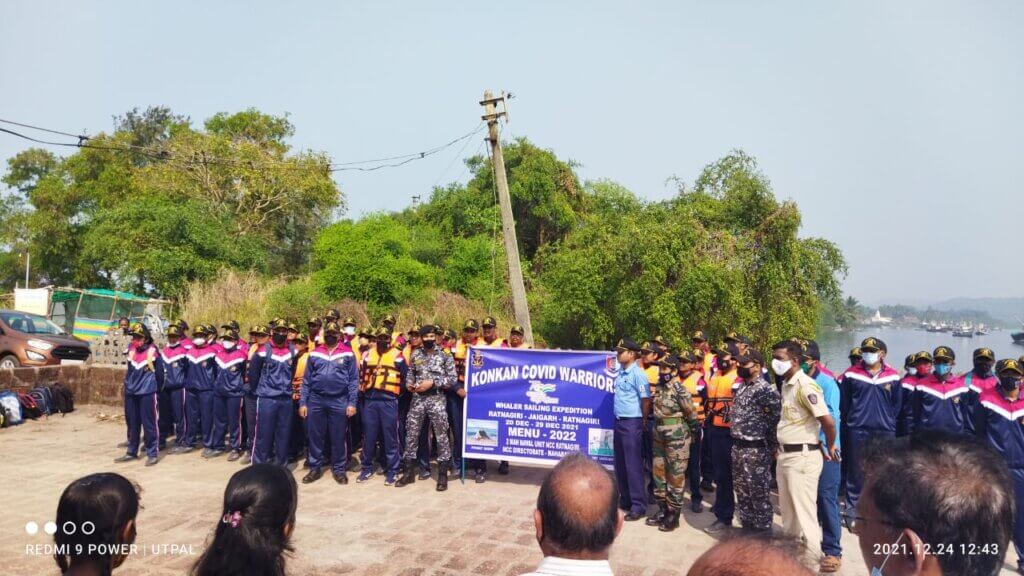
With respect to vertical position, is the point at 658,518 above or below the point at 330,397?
below

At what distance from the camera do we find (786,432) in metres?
5.21

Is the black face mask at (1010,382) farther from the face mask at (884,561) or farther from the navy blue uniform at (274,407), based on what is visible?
the navy blue uniform at (274,407)

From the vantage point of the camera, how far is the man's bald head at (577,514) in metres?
1.93

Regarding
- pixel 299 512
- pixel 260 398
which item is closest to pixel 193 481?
pixel 260 398

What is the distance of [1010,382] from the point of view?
5.57m

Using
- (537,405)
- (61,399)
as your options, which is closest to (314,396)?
(537,405)

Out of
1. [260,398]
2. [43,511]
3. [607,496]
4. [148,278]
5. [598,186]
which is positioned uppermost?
[598,186]

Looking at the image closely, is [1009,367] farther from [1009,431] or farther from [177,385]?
[177,385]

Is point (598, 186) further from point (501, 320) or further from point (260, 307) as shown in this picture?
point (260, 307)

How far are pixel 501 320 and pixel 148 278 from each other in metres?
13.0

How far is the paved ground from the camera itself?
17.1 ft

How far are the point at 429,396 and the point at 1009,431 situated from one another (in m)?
5.77

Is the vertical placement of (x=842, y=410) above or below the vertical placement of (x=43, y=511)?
above

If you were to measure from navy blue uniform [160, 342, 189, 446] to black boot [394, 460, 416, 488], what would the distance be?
3.84 m
